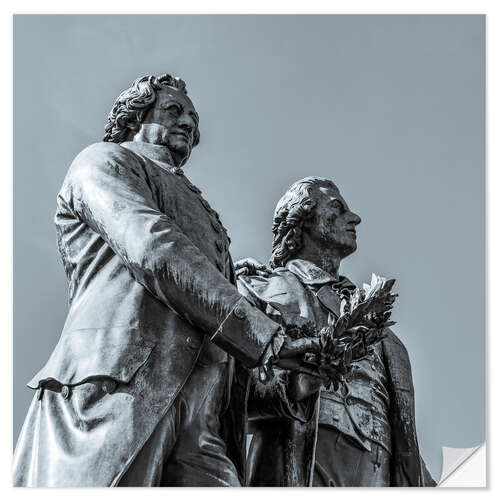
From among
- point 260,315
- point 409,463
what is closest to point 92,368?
point 260,315

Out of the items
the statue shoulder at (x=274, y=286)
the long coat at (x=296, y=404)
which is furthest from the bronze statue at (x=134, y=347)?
the statue shoulder at (x=274, y=286)

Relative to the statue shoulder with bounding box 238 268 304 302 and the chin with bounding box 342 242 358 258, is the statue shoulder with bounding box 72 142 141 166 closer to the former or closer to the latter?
the statue shoulder with bounding box 238 268 304 302

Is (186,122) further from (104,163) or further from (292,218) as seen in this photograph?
(292,218)

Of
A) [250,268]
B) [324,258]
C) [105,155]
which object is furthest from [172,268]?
[324,258]

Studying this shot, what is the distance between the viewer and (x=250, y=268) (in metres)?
7.15

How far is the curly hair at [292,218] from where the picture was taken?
741cm

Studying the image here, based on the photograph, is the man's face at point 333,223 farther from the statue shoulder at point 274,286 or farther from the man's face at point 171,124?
the man's face at point 171,124

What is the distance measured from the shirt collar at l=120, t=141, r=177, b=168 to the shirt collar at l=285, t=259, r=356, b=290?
157 cm

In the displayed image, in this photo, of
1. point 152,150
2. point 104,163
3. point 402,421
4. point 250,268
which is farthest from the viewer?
point 250,268

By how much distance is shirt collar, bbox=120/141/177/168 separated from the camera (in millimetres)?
5789

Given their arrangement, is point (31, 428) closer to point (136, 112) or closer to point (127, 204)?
point (127, 204)

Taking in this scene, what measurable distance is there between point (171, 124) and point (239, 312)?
1.28m

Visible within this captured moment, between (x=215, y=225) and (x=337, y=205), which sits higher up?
(x=337, y=205)

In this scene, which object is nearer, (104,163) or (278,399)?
(104,163)
